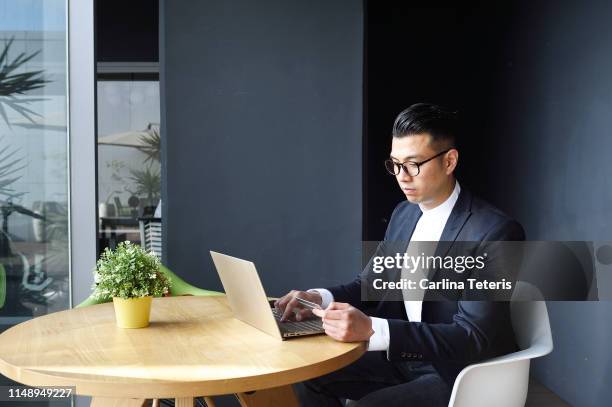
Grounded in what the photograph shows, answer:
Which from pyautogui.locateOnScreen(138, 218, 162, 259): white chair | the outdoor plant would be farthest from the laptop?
the outdoor plant

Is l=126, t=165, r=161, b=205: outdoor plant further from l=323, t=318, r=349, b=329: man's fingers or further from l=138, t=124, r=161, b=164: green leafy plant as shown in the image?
l=323, t=318, r=349, b=329: man's fingers

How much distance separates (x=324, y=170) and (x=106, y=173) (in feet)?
17.3

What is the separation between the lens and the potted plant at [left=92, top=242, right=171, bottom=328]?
6.66 feet

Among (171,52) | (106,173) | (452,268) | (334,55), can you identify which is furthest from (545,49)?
(106,173)

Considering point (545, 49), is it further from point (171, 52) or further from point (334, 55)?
point (171, 52)

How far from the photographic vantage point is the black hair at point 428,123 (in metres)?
2.46

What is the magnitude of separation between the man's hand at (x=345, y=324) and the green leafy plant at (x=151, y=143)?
6676mm

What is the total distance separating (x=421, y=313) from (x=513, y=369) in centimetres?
40

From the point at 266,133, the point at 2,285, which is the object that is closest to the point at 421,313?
the point at 266,133

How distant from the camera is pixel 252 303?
2029 millimetres

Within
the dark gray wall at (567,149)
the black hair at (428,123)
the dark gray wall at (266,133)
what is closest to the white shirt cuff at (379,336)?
the black hair at (428,123)

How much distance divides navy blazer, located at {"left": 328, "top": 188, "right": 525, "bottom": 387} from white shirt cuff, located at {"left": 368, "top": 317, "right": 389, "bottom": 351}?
0.05 feet

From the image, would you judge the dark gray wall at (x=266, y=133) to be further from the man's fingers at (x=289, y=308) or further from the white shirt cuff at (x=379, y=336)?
the white shirt cuff at (x=379, y=336)

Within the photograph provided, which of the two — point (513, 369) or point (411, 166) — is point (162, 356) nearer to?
point (513, 369)
